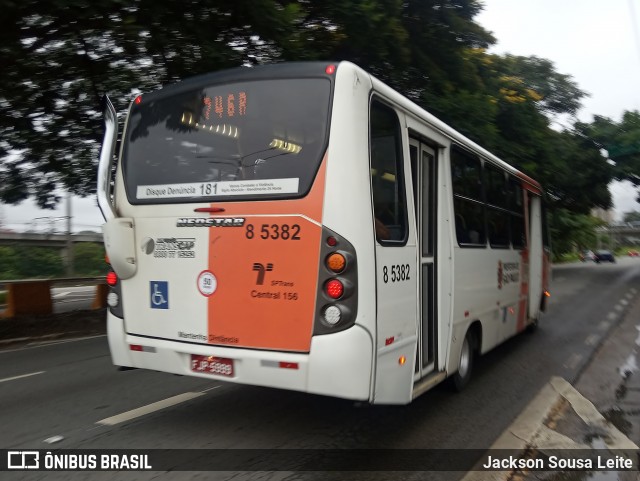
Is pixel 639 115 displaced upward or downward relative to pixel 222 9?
upward

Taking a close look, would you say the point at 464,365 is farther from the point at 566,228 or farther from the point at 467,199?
the point at 566,228

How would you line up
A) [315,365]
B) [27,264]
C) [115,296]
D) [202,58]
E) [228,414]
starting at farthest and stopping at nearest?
[27,264]
[202,58]
[228,414]
[115,296]
[315,365]

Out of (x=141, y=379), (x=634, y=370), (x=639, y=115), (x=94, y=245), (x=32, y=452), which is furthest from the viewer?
(x=94, y=245)

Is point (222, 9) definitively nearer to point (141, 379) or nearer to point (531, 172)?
point (141, 379)

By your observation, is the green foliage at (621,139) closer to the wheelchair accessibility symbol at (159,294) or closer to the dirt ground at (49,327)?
the dirt ground at (49,327)

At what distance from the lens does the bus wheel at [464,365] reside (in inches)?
233

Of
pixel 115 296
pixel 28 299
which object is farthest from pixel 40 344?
pixel 115 296

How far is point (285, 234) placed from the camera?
3969 millimetres

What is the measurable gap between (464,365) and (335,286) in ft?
9.76

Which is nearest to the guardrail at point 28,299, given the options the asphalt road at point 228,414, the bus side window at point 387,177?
the asphalt road at point 228,414

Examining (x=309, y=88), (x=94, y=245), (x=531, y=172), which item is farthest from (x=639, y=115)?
(x=94, y=245)

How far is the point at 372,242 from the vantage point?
3.91 meters

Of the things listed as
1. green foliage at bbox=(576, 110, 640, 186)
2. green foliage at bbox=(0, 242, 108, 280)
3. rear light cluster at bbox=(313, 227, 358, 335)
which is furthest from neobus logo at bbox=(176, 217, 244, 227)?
green foliage at bbox=(576, 110, 640, 186)

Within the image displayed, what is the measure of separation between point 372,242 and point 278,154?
0.99 metres
